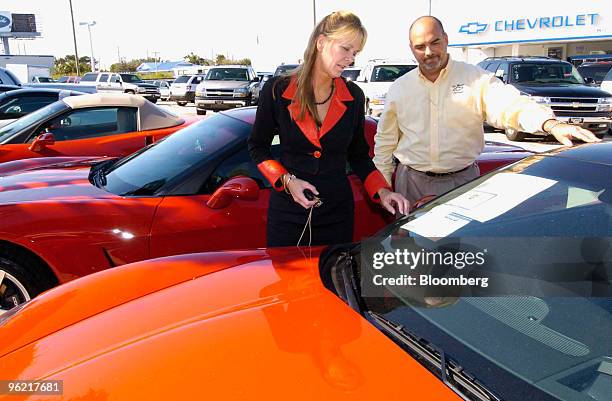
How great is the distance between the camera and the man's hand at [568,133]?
6.83 ft

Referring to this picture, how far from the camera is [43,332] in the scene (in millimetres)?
1746

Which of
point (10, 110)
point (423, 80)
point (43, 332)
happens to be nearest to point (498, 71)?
point (10, 110)

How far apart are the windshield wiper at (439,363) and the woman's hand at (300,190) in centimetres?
81

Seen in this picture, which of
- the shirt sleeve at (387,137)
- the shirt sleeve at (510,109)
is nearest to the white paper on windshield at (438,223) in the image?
the shirt sleeve at (510,109)

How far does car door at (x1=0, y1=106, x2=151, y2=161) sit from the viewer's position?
17.6ft

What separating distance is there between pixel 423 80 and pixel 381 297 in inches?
59.4

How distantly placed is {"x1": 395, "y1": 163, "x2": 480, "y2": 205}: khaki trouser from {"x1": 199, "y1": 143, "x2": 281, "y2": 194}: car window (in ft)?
2.52

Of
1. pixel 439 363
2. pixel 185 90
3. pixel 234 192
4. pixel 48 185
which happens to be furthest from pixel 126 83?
pixel 439 363

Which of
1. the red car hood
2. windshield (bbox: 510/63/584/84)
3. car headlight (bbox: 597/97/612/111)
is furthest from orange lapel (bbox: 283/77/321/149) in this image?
windshield (bbox: 510/63/584/84)

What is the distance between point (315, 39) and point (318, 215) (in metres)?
0.79

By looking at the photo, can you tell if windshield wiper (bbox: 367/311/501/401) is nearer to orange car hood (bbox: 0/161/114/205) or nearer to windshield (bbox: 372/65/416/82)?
orange car hood (bbox: 0/161/114/205)

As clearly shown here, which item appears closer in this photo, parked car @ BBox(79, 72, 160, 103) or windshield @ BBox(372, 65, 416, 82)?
windshield @ BBox(372, 65, 416, 82)

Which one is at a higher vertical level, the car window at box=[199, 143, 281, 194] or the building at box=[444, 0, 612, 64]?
the building at box=[444, 0, 612, 64]

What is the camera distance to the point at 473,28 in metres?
35.2
